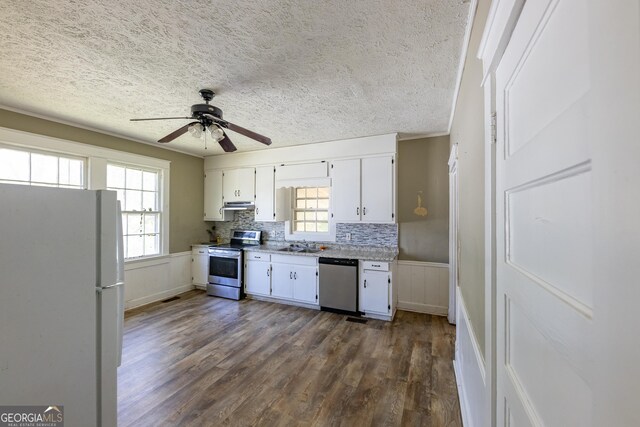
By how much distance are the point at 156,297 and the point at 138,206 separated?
1505 mm

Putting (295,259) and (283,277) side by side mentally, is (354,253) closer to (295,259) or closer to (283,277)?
(295,259)

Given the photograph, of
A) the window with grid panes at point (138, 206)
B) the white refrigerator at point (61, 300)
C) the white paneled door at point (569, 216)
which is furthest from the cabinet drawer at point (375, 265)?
the window with grid panes at point (138, 206)

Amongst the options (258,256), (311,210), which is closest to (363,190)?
(311,210)

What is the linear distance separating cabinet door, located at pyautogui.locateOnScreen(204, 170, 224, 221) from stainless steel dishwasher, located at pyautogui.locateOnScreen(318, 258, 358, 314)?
247 cm

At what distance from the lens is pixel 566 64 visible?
1.74 ft

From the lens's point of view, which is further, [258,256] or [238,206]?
[238,206]

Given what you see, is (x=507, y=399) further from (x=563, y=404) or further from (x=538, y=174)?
(x=538, y=174)

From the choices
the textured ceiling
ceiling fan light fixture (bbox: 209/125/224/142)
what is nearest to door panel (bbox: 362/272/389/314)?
the textured ceiling

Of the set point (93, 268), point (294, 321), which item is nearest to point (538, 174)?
point (93, 268)

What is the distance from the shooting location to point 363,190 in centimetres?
391

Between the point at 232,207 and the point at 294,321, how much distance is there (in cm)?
249

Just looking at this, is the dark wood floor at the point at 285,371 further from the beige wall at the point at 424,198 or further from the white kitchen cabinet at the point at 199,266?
the white kitchen cabinet at the point at 199,266

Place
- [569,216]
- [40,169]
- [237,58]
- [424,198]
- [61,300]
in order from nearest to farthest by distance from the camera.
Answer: [569,216] → [61,300] → [237,58] → [40,169] → [424,198]

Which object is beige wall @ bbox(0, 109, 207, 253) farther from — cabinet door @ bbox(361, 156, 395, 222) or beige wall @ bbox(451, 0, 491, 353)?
beige wall @ bbox(451, 0, 491, 353)
